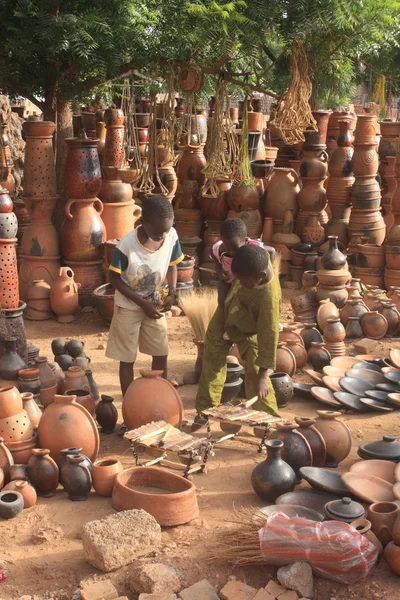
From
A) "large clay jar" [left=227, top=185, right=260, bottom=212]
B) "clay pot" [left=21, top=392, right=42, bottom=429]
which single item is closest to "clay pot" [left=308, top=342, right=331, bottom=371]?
"clay pot" [left=21, top=392, right=42, bottom=429]

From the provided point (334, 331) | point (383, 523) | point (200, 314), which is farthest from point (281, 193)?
point (383, 523)

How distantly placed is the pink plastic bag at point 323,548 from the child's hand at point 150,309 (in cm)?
192

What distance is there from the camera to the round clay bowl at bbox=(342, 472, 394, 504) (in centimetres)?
386

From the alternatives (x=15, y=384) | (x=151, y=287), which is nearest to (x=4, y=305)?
(x=15, y=384)

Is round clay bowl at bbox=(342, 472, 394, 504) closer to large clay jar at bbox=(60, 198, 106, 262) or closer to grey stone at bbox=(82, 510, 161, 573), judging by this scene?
grey stone at bbox=(82, 510, 161, 573)

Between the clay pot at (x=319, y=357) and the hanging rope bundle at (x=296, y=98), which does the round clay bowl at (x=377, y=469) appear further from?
the hanging rope bundle at (x=296, y=98)

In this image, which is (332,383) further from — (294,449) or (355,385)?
(294,449)

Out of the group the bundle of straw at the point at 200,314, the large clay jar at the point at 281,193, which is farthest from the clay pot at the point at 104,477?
the large clay jar at the point at 281,193

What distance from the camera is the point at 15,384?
191 inches

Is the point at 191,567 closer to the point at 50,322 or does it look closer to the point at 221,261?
the point at 221,261

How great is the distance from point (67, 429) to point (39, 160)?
13.4ft

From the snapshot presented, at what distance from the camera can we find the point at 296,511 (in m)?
3.74

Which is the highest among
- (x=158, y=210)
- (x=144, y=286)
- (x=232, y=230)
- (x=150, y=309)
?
(x=158, y=210)

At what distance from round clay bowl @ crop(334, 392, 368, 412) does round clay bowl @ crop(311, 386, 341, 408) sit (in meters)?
0.05
